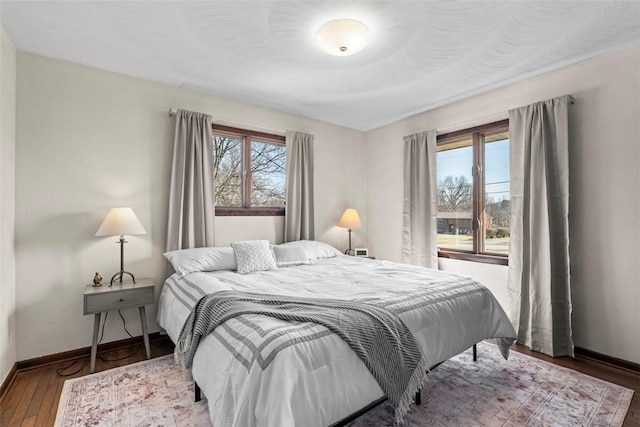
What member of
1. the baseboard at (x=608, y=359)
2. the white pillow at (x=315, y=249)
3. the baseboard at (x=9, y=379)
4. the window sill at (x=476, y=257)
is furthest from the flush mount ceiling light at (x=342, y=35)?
the baseboard at (x=9, y=379)

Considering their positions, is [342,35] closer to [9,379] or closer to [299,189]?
[299,189]

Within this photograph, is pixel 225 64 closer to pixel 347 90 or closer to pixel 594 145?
pixel 347 90

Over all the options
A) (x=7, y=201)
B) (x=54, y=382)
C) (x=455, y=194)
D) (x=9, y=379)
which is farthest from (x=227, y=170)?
(x=455, y=194)

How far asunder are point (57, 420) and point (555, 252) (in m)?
4.02

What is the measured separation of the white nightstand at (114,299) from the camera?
2.47 meters

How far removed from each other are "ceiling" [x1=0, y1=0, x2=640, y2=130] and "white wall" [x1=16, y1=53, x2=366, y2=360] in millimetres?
233

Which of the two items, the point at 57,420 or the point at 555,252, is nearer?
the point at 57,420

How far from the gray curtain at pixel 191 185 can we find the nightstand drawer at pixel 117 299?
0.55 metres

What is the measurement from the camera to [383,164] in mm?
4707

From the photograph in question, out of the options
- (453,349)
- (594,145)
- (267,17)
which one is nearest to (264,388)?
(453,349)

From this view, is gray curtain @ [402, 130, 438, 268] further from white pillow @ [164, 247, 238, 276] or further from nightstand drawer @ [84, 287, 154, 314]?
nightstand drawer @ [84, 287, 154, 314]

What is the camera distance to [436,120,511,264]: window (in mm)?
3416

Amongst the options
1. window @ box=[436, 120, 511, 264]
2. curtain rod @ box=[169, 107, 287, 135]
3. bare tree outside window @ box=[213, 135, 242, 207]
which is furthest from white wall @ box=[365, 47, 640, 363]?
bare tree outside window @ box=[213, 135, 242, 207]

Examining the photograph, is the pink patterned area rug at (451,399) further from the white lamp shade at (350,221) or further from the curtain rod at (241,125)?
the curtain rod at (241,125)
